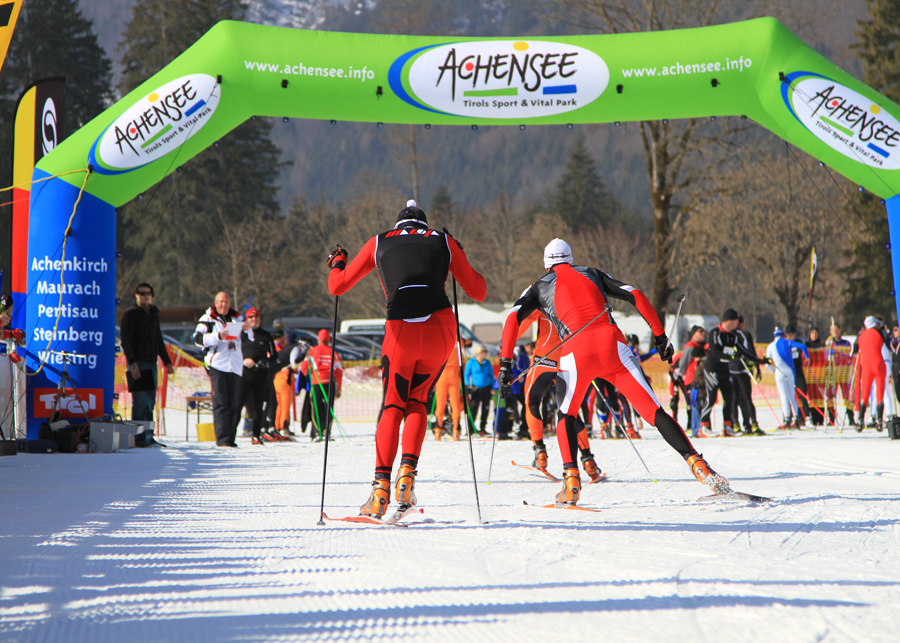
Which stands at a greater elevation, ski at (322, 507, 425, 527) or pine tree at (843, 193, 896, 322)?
pine tree at (843, 193, 896, 322)

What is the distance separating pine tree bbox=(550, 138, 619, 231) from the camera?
73.8 m

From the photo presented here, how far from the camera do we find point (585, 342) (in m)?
5.09

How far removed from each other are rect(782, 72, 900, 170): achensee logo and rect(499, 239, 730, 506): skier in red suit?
18.7 feet

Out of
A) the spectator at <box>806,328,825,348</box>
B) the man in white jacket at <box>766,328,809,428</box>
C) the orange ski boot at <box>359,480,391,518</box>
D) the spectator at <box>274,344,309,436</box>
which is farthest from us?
the spectator at <box>806,328,825,348</box>

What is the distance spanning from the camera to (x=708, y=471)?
184 inches

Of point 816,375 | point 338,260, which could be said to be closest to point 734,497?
point 338,260

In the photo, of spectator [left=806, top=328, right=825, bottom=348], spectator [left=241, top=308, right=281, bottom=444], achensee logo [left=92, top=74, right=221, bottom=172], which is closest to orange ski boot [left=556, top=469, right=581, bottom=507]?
spectator [left=241, top=308, right=281, bottom=444]

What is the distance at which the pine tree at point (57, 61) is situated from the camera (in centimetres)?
4238

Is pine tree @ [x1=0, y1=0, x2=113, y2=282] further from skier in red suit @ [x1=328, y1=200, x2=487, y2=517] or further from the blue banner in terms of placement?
skier in red suit @ [x1=328, y1=200, x2=487, y2=517]

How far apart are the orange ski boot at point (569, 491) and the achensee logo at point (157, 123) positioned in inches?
268

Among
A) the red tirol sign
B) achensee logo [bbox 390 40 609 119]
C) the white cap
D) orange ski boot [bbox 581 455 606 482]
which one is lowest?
orange ski boot [bbox 581 455 606 482]

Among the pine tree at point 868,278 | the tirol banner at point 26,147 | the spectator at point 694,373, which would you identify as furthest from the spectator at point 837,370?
the pine tree at point 868,278

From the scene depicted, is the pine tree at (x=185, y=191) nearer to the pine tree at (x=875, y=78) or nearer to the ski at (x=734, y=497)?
the pine tree at (x=875, y=78)

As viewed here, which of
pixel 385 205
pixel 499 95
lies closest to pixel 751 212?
pixel 385 205
